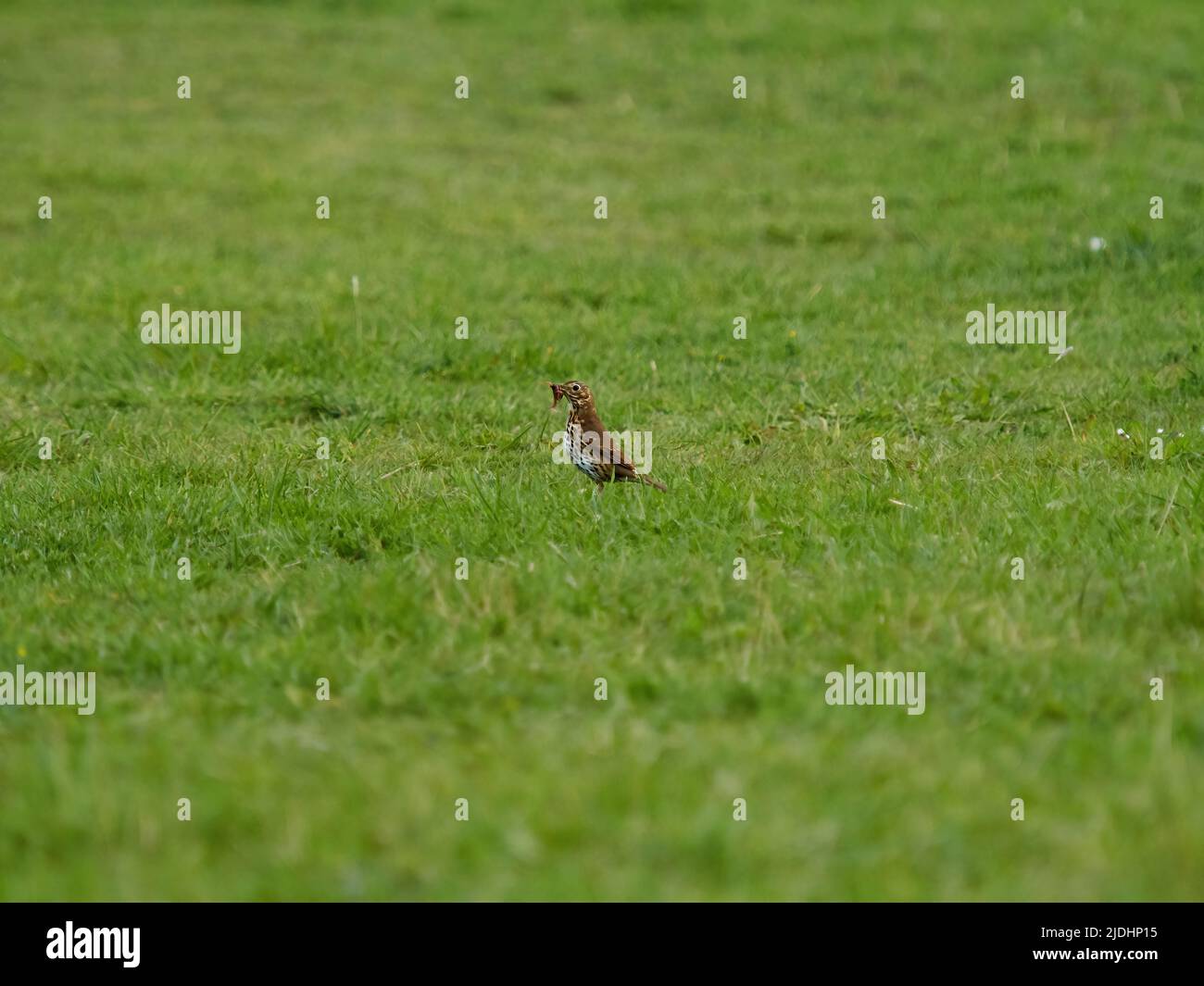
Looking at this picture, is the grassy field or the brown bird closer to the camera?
the grassy field

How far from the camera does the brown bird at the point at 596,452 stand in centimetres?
684

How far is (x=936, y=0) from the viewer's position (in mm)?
18625

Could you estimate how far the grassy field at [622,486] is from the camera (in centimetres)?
394

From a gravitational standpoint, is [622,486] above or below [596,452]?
below

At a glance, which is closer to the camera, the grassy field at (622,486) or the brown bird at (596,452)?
the grassy field at (622,486)

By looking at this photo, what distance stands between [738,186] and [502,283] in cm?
362

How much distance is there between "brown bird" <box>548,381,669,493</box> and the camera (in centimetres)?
684

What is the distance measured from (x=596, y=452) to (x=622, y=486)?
0.83 ft

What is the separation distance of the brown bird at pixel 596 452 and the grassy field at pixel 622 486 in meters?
0.11

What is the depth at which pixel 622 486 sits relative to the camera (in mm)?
7000

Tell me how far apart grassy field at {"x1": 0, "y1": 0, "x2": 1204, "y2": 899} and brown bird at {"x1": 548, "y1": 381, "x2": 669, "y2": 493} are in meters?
0.11
